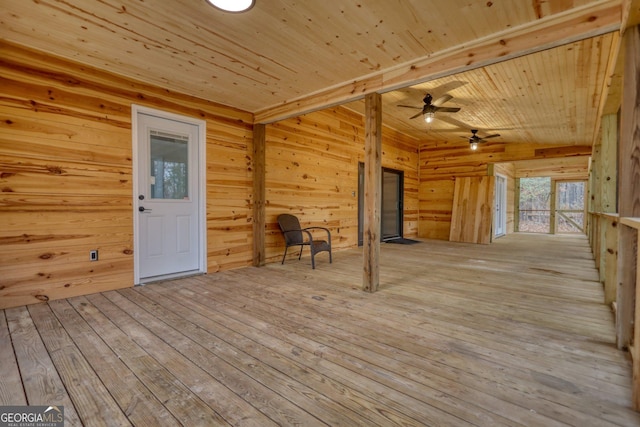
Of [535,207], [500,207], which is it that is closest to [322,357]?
[500,207]

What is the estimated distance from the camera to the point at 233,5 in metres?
2.02

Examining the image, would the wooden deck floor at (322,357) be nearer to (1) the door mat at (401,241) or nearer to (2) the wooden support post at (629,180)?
(2) the wooden support post at (629,180)

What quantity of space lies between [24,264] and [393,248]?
5.56m

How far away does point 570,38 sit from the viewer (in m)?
2.12

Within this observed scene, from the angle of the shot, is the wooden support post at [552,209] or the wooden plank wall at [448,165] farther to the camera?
the wooden support post at [552,209]

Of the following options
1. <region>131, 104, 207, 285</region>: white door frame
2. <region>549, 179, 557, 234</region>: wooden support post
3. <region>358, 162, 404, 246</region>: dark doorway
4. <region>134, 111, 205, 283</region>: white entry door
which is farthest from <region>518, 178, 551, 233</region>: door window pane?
<region>134, 111, 205, 283</region>: white entry door

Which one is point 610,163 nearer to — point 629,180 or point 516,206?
point 629,180

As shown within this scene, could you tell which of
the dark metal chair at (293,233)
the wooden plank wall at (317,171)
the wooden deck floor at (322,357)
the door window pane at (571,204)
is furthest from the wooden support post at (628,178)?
the door window pane at (571,204)

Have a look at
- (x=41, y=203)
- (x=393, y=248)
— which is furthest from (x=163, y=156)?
(x=393, y=248)

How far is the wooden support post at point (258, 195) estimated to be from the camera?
443 cm

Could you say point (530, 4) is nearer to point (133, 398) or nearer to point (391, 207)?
point (133, 398)

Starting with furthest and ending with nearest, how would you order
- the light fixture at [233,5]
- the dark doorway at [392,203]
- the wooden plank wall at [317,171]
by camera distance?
1. the dark doorway at [392,203]
2. the wooden plank wall at [317,171]
3. the light fixture at [233,5]

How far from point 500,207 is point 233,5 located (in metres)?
9.21

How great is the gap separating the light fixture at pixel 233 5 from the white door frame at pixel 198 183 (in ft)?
6.34
